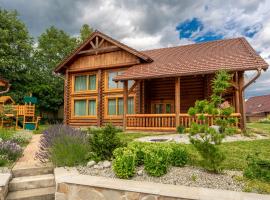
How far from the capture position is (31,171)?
234 inches

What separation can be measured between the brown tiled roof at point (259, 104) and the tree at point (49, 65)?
35.3 m

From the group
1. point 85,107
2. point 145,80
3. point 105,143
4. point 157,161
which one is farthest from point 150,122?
point 157,161

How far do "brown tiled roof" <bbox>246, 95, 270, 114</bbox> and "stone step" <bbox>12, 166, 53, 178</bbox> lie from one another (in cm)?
4684

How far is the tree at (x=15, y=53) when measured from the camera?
2745 cm

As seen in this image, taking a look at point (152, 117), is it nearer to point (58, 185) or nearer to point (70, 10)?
point (70, 10)

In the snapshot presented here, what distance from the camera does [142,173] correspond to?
17.6ft

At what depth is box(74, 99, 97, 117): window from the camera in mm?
19344

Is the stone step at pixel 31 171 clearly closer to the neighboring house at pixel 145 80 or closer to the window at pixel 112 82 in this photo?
the neighboring house at pixel 145 80

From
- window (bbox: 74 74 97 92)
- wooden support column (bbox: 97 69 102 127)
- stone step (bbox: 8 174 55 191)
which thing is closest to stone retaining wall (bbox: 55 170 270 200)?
stone step (bbox: 8 174 55 191)

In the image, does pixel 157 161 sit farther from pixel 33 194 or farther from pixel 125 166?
pixel 33 194

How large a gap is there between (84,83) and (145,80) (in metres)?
5.46

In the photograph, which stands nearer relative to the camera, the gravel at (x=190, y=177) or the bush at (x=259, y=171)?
the gravel at (x=190, y=177)

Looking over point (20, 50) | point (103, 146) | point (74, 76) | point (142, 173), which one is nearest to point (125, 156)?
point (142, 173)

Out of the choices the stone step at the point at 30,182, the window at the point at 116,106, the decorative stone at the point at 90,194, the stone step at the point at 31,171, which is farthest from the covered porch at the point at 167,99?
the decorative stone at the point at 90,194
